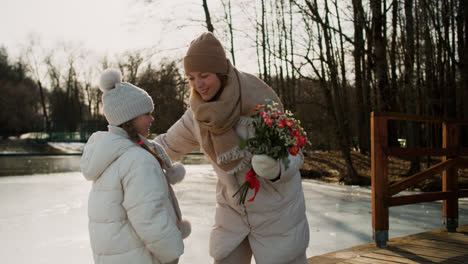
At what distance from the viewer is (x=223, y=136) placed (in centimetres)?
186

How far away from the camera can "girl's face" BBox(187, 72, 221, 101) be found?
1919mm

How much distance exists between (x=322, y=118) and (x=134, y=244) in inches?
424

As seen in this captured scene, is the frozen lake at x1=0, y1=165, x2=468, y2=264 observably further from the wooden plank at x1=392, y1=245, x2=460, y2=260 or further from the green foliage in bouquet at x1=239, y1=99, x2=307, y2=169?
the green foliage in bouquet at x1=239, y1=99, x2=307, y2=169

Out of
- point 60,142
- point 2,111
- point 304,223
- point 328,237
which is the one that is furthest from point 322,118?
point 2,111

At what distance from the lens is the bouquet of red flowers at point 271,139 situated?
5.65ft

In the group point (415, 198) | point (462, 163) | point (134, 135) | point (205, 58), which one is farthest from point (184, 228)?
point (462, 163)

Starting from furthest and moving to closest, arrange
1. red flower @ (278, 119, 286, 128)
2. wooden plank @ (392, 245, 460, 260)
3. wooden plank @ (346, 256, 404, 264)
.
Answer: wooden plank @ (392, 245, 460, 260) < wooden plank @ (346, 256, 404, 264) < red flower @ (278, 119, 286, 128)

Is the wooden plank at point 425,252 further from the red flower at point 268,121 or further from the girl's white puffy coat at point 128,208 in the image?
the girl's white puffy coat at point 128,208

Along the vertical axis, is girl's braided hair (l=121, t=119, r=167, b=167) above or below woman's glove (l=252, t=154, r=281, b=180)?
above

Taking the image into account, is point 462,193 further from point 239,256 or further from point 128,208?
point 128,208

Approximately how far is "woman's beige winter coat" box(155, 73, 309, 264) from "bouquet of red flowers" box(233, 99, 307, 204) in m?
0.07

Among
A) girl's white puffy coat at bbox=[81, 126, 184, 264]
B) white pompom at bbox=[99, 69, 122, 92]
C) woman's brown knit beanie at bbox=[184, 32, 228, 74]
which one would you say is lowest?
girl's white puffy coat at bbox=[81, 126, 184, 264]

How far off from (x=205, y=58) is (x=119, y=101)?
46 cm

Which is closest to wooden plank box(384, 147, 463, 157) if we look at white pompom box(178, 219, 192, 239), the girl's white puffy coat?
white pompom box(178, 219, 192, 239)
